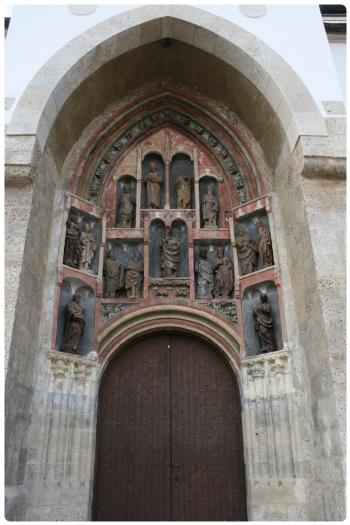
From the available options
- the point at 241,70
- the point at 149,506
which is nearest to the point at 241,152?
the point at 241,70

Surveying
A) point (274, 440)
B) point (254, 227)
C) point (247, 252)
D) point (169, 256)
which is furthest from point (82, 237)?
point (274, 440)

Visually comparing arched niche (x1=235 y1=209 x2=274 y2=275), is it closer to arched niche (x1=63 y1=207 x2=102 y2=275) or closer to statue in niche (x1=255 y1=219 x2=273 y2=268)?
statue in niche (x1=255 y1=219 x2=273 y2=268)

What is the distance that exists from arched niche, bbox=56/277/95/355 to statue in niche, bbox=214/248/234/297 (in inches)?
71.3

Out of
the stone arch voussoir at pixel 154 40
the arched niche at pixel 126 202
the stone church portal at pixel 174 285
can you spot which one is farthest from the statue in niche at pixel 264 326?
the arched niche at pixel 126 202

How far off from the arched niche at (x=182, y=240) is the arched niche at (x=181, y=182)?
0.97 feet

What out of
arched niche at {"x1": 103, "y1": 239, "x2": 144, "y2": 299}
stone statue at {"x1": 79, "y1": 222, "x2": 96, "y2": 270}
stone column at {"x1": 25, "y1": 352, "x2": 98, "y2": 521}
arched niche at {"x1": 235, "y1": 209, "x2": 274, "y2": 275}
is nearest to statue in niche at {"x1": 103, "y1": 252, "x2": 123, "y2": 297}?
arched niche at {"x1": 103, "y1": 239, "x2": 144, "y2": 299}

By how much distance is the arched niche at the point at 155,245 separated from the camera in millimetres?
6926

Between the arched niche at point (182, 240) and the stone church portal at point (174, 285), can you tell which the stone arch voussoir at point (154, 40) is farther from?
the arched niche at point (182, 240)

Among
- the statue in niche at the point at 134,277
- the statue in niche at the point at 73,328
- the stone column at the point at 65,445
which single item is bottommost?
the stone column at the point at 65,445

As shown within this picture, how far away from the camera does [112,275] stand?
6777 millimetres

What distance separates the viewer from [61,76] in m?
6.17

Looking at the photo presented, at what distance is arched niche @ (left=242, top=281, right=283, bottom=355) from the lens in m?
6.21

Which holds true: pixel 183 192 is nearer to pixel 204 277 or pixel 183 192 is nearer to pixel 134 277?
pixel 204 277

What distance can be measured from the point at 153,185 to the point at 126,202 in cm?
53
